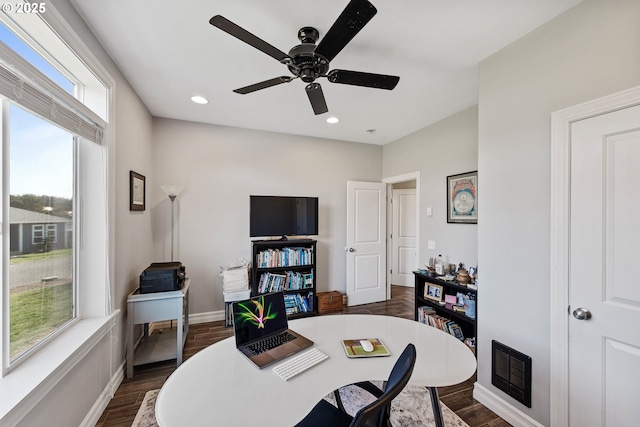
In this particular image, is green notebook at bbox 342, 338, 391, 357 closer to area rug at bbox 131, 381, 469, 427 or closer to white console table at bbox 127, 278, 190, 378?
area rug at bbox 131, 381, 469, 427

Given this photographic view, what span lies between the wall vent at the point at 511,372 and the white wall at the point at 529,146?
0.13 ft

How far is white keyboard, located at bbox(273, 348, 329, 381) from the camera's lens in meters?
1.16

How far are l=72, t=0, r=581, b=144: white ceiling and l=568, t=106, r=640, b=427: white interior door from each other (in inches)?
33.3

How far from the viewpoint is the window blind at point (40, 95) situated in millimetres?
1096

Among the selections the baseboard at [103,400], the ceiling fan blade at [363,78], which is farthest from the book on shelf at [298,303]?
the ceiling fan blade at [363,78]

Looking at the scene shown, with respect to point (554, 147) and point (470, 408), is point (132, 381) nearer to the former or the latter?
point (470, 408)

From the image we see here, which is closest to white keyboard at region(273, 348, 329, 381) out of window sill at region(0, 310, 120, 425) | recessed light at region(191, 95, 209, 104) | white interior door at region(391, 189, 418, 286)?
window sill at region(0, 310, 120, 425)

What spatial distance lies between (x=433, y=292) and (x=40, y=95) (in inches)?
142

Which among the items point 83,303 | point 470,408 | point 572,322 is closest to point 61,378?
point 83,303

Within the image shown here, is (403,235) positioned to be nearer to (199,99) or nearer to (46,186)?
(199,99)

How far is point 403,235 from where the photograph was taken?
5387mm

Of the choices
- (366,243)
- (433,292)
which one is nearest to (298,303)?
(366,243)

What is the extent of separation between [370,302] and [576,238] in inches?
121

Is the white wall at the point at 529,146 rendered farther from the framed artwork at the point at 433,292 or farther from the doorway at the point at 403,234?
the doorway at the point at 403,234
